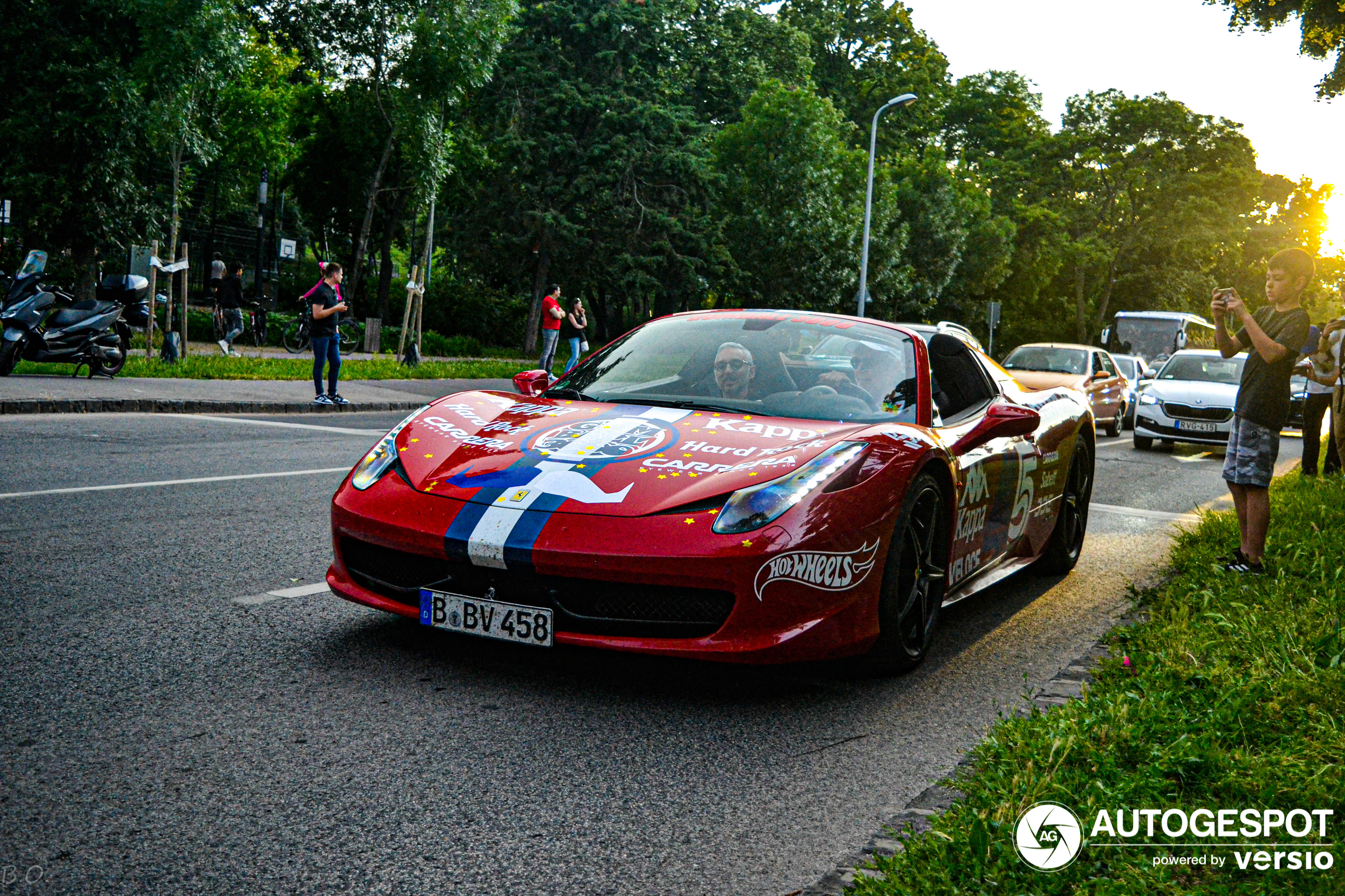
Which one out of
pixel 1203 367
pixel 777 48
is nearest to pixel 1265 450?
pixel 1203 367

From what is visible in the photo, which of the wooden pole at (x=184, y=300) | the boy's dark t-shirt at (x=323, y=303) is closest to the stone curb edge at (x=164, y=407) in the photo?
the boy's dark t-shirt at (x=323, y=303)

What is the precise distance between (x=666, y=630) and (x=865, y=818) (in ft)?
3.03

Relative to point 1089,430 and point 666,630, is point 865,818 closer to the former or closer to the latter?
point 666,630

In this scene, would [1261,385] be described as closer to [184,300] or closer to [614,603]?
[614,603]

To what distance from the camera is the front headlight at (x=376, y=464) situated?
4.41 m

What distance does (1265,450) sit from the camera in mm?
6312

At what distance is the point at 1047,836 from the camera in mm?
2881

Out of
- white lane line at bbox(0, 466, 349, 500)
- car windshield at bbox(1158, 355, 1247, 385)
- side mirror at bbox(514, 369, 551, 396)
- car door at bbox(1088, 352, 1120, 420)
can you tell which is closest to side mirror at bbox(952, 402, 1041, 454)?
side mirror at bbox(514, 369, 551, 396)

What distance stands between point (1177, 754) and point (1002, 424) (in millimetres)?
2095

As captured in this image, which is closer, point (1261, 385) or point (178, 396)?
point (1261, 385)

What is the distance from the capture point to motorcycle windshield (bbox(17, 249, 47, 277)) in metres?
15.0

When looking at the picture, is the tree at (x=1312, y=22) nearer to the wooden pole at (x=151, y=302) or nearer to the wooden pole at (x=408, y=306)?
the wooden pole at (x=151, y=302)

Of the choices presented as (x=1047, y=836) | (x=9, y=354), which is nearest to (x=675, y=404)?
(x=1047, y=836)

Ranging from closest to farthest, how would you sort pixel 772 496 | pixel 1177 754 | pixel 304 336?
pixel 1177 754 < pixel 772 496 < pixel 304 336
